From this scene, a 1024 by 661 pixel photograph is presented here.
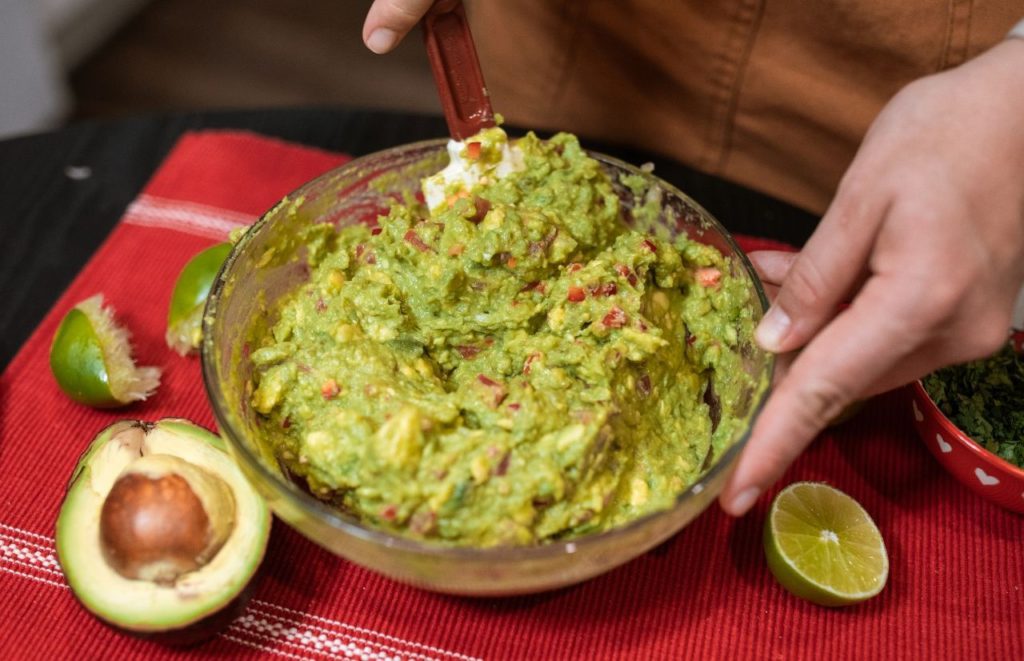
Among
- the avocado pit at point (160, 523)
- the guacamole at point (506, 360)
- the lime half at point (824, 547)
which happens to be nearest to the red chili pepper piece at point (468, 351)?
the guacamole at point (506, 360)

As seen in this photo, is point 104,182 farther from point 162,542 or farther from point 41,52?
point 41,52

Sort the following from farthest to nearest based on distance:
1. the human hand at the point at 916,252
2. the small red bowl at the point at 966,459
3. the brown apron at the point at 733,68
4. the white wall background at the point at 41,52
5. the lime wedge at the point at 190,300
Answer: the white wall background at the point at 41,52, the brown apron at the point at 733,68, the lime wedge at the point at 190,300, the small red bowl at the point at 966,459, the human hand at the point at 916,252

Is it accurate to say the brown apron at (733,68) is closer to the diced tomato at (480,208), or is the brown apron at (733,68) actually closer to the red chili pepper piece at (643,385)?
the diced tomato at (480,208)

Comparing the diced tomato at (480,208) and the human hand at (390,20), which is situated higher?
the human hand at (390,20)

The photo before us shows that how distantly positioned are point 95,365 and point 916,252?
1.37m

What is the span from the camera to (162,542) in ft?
4.02

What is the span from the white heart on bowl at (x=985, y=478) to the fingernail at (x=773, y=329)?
47cm

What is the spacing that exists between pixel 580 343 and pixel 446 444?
0.91 feet

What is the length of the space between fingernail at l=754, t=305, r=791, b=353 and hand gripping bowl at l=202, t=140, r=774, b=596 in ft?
0.10

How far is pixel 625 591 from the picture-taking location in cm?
143

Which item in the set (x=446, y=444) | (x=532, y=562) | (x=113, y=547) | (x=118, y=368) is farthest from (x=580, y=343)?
(x=118, y=368)

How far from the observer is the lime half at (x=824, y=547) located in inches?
54.0

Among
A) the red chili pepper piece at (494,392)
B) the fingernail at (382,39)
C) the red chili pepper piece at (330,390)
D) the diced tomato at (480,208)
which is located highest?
the fingernail at (382,39)

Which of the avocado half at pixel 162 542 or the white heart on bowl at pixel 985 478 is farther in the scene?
the white heart on bowl at pixel 985 478
